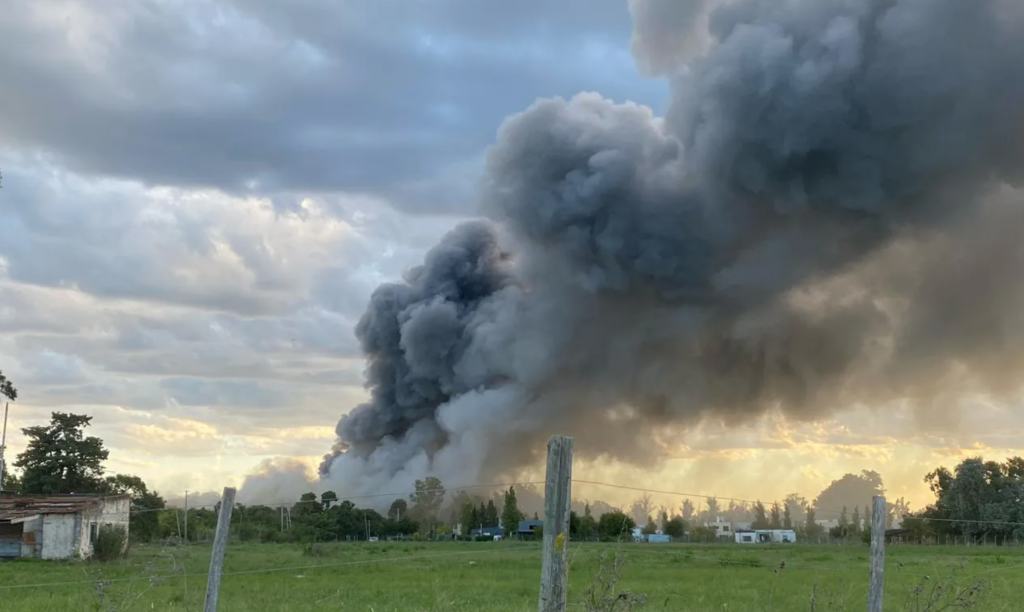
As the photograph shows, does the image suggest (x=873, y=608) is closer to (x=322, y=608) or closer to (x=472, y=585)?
(x=322, y=608)

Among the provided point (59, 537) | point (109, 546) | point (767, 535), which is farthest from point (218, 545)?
point (767, 535)

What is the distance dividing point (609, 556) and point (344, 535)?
214ft

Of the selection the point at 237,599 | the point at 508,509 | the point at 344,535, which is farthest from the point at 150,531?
the point at 237,599

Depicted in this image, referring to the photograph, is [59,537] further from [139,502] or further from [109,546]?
[139,502]

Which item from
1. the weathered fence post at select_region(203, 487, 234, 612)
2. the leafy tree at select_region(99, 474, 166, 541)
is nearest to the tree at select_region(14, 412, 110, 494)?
the leafy tree at select_region(99, 474, 166, 541)

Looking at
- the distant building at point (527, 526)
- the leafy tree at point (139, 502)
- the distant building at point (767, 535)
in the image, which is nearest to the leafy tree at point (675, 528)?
the distant building at point (767, 535)

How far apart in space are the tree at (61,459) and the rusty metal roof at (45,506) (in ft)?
63.0

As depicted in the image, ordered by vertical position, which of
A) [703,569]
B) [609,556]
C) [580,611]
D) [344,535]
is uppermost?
[609,556]

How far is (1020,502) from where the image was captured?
81875 millimetres

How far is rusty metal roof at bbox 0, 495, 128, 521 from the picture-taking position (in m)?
40.1

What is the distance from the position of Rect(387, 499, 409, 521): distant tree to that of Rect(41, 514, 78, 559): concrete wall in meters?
41.1

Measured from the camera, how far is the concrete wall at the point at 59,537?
40031mm

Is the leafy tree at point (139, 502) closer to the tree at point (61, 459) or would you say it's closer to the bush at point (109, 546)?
the tree at point (61, 459)

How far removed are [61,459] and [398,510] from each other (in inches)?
1085
